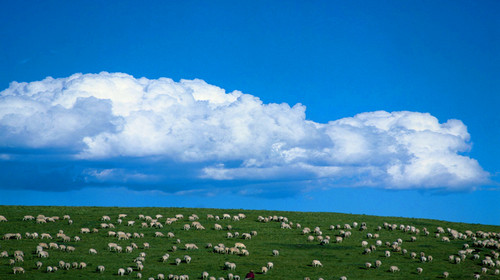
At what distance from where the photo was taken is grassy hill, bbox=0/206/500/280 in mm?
49156

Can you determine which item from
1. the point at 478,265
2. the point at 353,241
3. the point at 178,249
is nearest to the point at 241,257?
the point at 178,249

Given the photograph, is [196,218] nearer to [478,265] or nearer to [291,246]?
[291,246]

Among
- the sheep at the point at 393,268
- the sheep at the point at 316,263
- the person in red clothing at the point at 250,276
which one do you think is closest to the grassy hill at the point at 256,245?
the sheep at the point at 393,268

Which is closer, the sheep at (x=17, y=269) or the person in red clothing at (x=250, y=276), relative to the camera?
the person in red clothing at (x=250, y=276)

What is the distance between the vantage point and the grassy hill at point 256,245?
49156mm

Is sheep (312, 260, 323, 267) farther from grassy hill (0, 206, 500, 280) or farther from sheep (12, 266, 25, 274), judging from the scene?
sheep (12, 266, 25, 274)

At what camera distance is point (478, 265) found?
187 ft

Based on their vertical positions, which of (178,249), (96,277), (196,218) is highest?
(196,218)

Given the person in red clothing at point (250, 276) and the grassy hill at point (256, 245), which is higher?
the grassy hill at point (256, 245)

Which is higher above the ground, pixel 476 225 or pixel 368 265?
pixel 476 225

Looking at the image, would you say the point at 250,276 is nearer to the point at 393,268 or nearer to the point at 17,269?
the point at 393,268

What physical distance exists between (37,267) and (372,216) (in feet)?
171

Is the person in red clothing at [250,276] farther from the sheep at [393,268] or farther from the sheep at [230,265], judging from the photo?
the sheep at [393,268]

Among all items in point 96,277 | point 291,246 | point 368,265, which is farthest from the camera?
point 291,246
